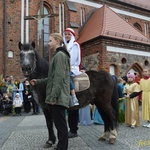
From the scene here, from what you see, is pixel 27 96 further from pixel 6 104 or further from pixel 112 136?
pixel 112 136

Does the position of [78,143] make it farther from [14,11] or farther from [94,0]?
[94,0]

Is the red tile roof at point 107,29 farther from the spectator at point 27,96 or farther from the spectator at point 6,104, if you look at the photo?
the spectator at point 6,104

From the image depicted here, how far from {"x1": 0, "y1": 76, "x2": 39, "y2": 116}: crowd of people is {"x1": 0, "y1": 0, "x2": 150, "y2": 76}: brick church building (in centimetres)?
318

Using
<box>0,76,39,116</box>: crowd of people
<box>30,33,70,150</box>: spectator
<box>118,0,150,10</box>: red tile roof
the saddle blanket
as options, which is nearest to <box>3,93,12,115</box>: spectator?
<box>0,76,39,116</box>: crowd of people

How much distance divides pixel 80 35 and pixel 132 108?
12.5m

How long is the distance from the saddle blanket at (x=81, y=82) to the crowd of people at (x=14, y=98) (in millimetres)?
6772

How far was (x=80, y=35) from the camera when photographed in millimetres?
18938

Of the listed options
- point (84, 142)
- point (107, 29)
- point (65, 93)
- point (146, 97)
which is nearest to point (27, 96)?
point (146, 97)

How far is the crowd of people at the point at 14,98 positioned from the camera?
11.2m

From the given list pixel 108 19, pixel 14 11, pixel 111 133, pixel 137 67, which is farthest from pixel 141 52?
pixel 111 133

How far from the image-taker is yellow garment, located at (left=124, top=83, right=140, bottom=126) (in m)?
7.25

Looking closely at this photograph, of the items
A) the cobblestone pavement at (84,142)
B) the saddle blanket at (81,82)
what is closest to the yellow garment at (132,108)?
the cobblestone pavement at (84,142)

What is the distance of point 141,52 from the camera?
58.2 feet

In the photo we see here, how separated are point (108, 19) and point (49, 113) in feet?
49.0
